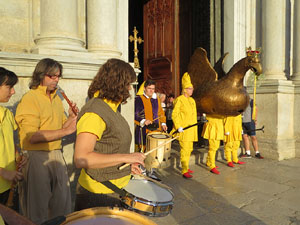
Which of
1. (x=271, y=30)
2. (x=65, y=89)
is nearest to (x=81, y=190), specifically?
(x=65, y=89)

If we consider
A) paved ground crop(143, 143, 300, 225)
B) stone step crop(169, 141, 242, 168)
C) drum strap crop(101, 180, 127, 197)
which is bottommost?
paved ground crop(143, 143, 300, 225)

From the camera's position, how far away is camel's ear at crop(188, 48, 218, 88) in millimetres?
5496

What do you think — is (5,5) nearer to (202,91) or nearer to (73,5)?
(73,5)

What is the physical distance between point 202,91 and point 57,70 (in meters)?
3.69

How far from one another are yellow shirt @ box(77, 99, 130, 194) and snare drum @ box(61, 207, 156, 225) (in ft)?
0.94

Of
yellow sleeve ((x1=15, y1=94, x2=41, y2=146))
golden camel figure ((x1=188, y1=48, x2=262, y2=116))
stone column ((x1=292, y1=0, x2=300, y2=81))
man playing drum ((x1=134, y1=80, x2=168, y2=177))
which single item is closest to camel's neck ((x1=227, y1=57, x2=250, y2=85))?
golden camel figure ((x1=188, y1=48, x2=262, y2=116))

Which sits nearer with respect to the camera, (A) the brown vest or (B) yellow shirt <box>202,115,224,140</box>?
(A) the brown vest

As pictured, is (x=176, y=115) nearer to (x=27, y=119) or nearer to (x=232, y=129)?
(x=232, y=129)

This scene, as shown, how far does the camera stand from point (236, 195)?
3963mm

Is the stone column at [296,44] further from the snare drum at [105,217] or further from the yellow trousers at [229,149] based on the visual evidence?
the snare drum at [105,217]

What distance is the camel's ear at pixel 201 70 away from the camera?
550cm

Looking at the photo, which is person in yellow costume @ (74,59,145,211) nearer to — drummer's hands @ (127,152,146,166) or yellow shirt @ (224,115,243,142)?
drummer's hands @ (127,152,146,166)

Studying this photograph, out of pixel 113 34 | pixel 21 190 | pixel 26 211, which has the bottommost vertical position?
pixel 26 211

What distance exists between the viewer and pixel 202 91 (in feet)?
18.0
